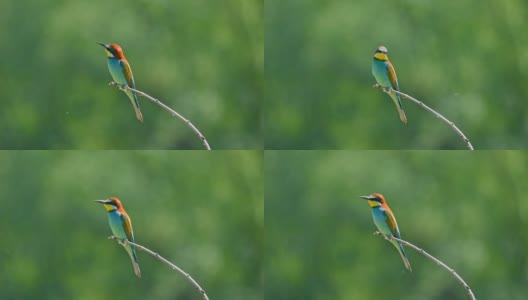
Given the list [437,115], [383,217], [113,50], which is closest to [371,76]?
[437,115]

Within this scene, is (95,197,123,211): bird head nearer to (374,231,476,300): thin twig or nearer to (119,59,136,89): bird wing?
(119,59,136,89): bird wing

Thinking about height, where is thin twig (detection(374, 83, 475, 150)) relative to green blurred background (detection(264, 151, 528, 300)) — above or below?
above

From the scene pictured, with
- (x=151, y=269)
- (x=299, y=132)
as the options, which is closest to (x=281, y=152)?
(x=299, y=132)

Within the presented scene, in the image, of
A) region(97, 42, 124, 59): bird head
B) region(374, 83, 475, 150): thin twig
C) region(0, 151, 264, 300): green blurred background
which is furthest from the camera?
region(374, 83, 475, 150): thin twig

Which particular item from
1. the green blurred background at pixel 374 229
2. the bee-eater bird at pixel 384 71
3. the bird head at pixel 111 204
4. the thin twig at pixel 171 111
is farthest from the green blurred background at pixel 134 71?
the bee-eater bird at pixel 384 71

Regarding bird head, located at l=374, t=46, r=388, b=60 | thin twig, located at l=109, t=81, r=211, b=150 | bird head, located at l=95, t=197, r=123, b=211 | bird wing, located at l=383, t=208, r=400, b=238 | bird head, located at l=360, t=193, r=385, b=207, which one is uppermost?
bird head, located at l=374, t=46, r=388, b=60

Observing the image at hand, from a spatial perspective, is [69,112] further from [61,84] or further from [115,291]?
[115,291]

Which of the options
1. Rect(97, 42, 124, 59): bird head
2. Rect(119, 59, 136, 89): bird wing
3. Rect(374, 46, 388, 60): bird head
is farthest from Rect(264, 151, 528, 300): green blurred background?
Rect(97, 42, 124, 59): bird head

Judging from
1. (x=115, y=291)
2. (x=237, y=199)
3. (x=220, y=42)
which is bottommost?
(x=115, y=291)
